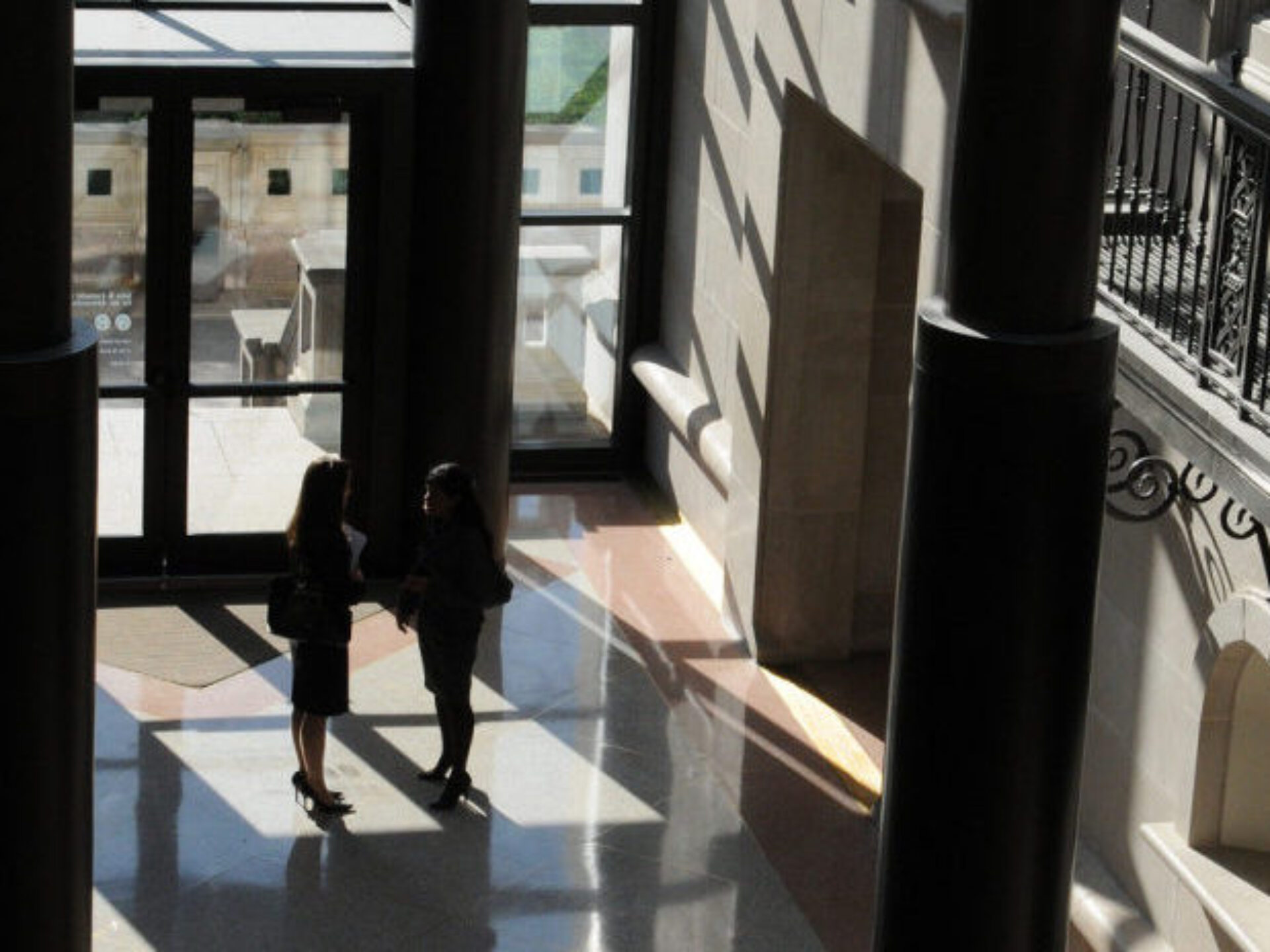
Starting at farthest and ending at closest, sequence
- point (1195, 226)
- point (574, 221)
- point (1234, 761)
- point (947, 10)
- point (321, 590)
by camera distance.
→ point (574, 221) → point (321, 590) → point (947, 10) → point (1195, 226) → point (1234, 761)

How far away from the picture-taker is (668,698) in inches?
462

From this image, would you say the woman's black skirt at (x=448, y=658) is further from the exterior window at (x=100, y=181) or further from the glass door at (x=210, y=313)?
the exterior window at (x=100, y=181)

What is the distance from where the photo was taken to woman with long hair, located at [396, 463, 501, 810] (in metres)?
9.74

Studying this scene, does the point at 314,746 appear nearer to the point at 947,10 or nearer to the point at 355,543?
the point at 355,543

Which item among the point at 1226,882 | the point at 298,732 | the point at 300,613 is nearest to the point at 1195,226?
the point at 1226,882

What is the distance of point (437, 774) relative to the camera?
10656 mm

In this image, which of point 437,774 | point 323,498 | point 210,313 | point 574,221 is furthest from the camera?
point 574,221

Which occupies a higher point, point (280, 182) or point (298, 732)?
point (280, 182)

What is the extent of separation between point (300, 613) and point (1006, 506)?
205 inches

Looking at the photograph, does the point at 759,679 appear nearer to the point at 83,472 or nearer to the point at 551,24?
the point at 551,24

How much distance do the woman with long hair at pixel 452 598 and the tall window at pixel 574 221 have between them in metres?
4.57

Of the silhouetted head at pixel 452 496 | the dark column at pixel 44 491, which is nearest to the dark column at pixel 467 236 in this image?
the silhouetted head at pixel 452 496

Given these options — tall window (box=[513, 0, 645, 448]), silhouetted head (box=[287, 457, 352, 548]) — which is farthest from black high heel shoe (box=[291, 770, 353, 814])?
tall window (box=[513, 0, 645, 448])

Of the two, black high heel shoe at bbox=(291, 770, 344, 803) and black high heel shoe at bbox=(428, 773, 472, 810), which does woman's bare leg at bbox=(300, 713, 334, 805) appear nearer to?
black high heel shoe at bbox=(291, 770, 344, 803)
